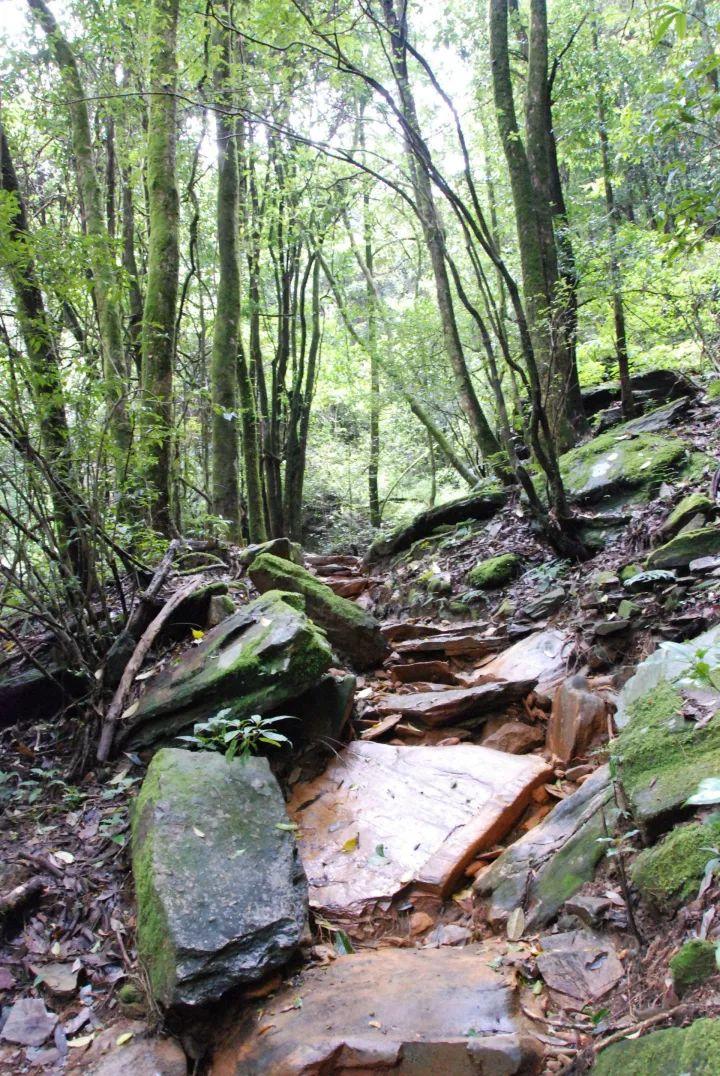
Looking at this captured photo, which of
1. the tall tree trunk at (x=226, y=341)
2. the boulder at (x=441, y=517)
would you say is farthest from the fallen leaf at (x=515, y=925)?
the tall tree trunk at (x=226, y=341)

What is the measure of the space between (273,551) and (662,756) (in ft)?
19.5

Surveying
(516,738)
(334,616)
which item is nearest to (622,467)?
(334,616)

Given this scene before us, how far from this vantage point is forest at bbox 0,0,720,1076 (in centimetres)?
243

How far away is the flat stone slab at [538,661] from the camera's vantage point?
16.0 ft

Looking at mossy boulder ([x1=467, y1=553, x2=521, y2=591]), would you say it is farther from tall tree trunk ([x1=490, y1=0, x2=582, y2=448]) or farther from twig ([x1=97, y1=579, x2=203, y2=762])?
twig ([x1=97, y1=579, x2=203, y2=762])

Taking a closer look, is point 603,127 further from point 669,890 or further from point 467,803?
point 669,890

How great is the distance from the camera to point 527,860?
124 inches

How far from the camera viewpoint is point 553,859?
9.78 ft

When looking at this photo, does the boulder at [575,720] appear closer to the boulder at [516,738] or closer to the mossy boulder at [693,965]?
the boulder at [516,738]

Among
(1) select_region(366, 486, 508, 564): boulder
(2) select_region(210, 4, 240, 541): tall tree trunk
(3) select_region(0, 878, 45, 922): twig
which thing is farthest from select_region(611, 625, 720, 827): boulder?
(2) select_region(210, 4, 240, 541): tall tree trunk

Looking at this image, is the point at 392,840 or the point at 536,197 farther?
the point at 536,197

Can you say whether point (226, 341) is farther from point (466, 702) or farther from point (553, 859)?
point (553, 859)

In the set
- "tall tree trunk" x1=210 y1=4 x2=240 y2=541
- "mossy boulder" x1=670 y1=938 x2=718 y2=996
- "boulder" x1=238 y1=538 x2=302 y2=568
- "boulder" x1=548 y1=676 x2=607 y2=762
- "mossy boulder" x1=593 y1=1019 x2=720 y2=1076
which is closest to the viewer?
"mossy boulder" x1=593 y1=1019 x2=720 y2=1076

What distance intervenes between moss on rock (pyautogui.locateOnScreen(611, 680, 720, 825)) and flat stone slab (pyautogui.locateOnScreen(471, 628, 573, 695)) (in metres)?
1.75
